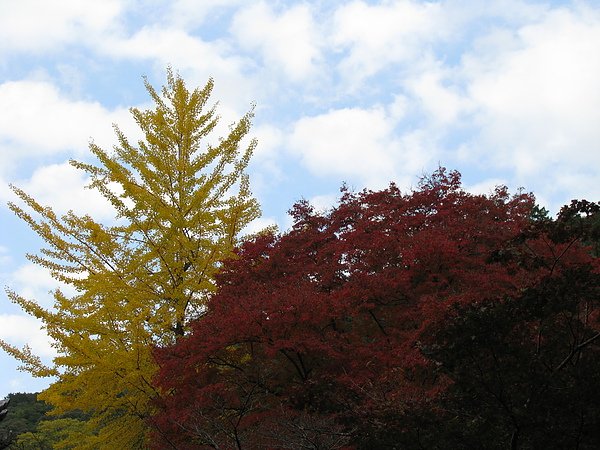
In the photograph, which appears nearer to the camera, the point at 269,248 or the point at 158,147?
the point at 269,248

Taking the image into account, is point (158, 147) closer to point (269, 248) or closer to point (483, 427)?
point (269, 248)

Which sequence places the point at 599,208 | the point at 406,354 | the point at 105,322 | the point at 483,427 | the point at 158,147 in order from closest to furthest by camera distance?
1. the point at 483,427
2. the point at 599,208
3. the point at 406,354
4. the point at 105,322
5. the point at 158,147

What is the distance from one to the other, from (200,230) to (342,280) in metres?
3.66

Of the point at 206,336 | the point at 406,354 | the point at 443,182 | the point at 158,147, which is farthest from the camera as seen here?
the point at 158,147

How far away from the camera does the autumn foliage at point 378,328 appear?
22.1ft

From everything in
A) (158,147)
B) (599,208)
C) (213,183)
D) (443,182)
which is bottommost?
(599,208)

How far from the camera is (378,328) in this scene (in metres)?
10.2

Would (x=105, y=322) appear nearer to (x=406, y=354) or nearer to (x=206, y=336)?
(x=206, y=336)

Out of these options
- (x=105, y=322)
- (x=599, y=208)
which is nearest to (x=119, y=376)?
(x=105, y=322)

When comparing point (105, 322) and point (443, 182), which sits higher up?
point (443, 182)

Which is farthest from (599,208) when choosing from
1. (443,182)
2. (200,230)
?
(200,230)

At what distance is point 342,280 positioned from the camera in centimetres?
1047

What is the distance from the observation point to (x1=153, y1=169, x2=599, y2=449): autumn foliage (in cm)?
673

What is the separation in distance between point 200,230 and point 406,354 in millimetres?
5702
